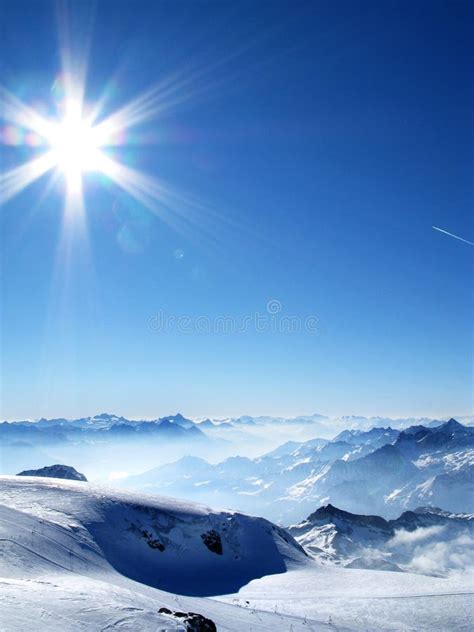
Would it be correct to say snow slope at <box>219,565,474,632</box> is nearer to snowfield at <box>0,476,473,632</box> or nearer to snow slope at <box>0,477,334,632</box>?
snowfield at <box>0,476,473,632</box>

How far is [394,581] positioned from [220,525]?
28.7 m

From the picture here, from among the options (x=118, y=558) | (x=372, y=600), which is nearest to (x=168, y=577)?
(x=118, y=558)

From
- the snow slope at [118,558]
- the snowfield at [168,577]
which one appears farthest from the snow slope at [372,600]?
the snow slope at [118,558]

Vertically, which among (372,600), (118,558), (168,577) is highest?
(118,558)

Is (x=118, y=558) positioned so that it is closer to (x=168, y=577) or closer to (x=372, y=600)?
(x=168, y=577)

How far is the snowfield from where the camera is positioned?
Answer: 19.5 m

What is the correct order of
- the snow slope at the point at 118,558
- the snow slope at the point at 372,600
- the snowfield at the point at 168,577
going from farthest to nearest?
the snow slope at the point at 372,600
the snowfield at the point at 168,577
the snow slope at the point at 118,558

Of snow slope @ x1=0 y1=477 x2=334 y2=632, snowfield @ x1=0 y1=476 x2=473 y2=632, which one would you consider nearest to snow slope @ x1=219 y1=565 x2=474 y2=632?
snowfield @ x1=0 y1=476 x2=473 y2=632

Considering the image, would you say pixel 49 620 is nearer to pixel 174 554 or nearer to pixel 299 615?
pixel 299 615

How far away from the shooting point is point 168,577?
5141 centimetres

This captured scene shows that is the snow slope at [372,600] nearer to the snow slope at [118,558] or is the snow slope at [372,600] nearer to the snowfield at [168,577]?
the snowfield at [168,577]

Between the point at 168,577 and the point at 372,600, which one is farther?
the point at 168,577

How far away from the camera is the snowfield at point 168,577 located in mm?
19531

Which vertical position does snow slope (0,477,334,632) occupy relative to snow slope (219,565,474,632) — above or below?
above
